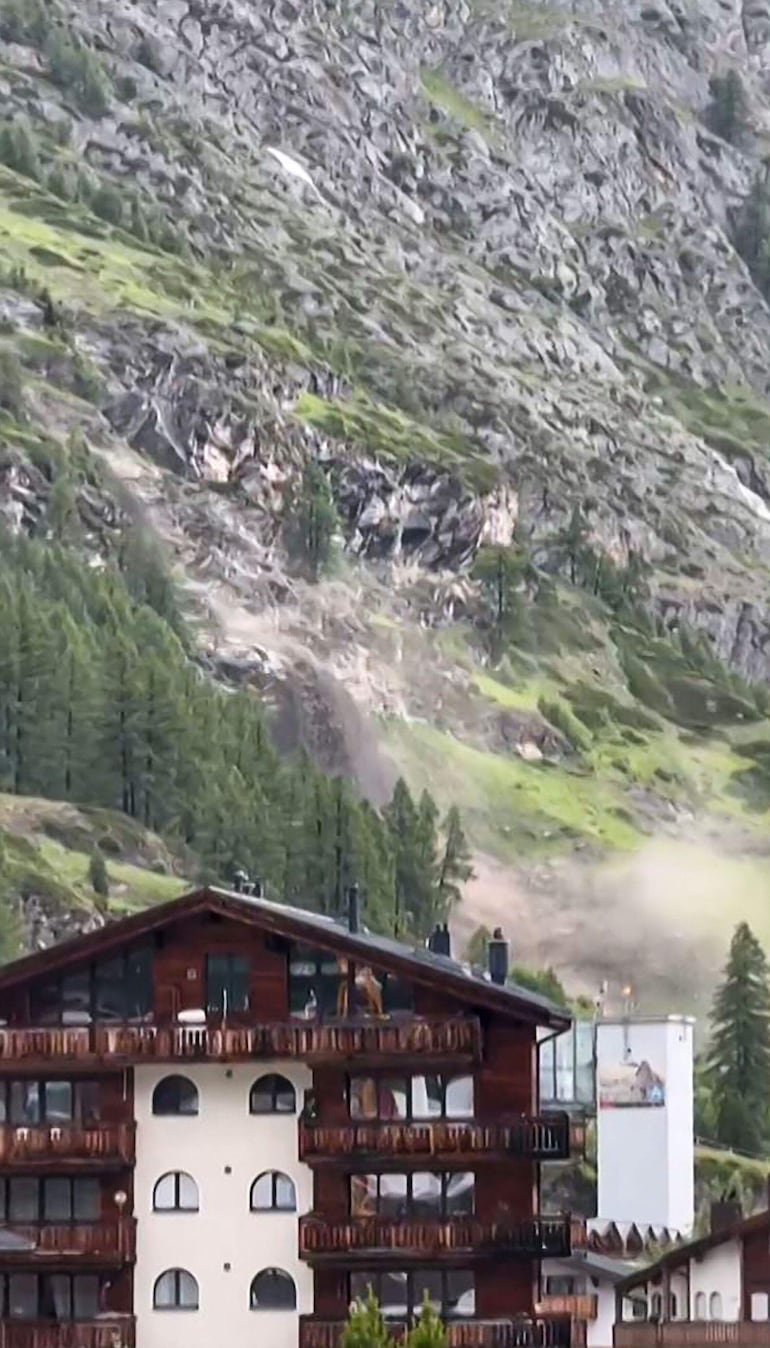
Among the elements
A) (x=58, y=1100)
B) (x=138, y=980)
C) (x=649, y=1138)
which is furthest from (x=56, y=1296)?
(x=649, y=1138)

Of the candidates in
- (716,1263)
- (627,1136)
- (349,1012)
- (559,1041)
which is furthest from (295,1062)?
(627,1136)

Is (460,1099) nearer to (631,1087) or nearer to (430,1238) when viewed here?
(430,1238)

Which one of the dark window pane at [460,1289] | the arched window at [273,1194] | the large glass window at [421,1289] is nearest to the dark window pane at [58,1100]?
the arched window at [273,1194]

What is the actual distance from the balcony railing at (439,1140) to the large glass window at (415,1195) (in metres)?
0.67

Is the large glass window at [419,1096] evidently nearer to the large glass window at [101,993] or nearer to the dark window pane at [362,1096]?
the dark window pane at [362,1096]

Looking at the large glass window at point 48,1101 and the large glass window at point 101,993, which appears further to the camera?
the large glass window at point 101,993

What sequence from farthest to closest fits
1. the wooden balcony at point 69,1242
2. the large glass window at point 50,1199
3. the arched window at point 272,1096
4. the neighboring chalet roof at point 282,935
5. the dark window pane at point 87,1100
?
the arched window at point 272,1096 → the dark window pane at point 87,1100 → the large glass window at point 50,1199 → the neighboring chalet roof at point 282,935 → the wooden balcony at point 69,1242

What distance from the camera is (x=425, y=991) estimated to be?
346 ft

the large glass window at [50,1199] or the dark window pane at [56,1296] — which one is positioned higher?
the large glass window at [50,1199]

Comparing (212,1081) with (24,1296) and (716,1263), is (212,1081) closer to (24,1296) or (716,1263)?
(24,1296)

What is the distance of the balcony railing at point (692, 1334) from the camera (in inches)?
4587

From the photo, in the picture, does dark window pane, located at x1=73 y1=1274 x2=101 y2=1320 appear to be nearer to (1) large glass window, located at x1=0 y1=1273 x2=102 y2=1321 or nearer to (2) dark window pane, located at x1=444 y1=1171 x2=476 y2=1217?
(1) large glass window, located at x1=0 y1=1273 x2=102 y2=1321

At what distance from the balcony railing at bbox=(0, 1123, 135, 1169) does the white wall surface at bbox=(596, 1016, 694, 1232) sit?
67.1 m

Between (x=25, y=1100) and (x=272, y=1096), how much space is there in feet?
19.0
